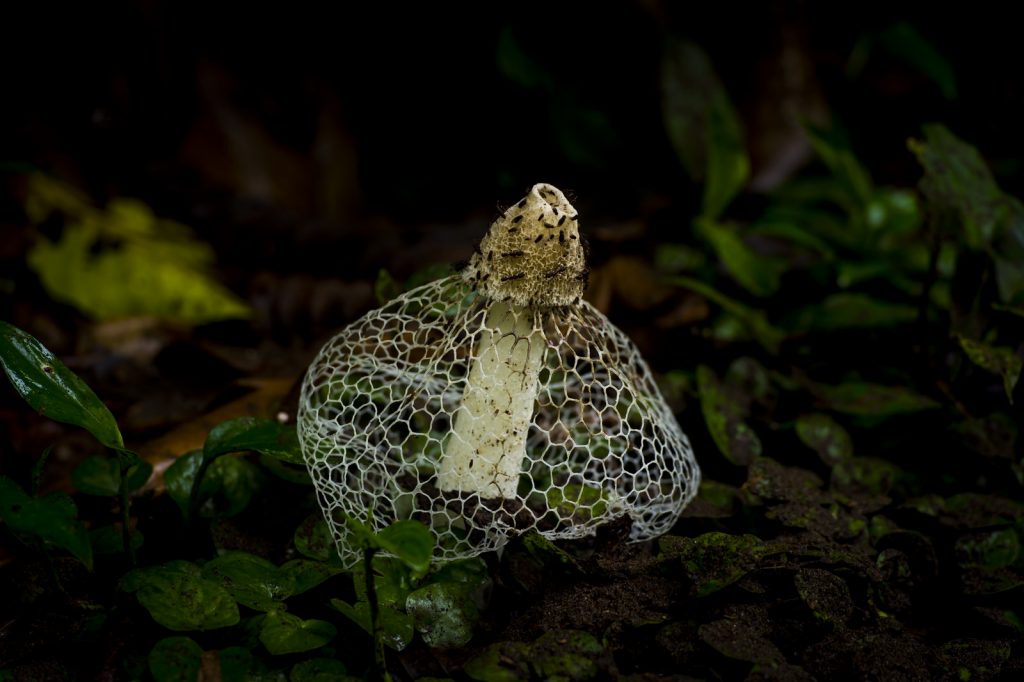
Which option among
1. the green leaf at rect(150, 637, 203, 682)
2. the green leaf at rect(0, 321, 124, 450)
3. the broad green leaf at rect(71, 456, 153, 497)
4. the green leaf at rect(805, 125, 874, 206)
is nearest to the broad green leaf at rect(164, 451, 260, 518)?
the broad green leaf at rect(71, 456, 153, 497)

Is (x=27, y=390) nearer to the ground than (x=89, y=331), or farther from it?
farther from it

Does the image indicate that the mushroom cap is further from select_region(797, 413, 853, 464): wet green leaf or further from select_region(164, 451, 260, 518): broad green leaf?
select_region(797, 413, 853, 464): wet green leaf

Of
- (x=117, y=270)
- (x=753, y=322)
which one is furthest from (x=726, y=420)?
(x=117, y=270)

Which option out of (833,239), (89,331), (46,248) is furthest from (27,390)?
(833,239)

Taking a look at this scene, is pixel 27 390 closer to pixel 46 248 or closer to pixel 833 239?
pixel 46 248

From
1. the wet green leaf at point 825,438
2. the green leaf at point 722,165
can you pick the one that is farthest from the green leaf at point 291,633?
the green leaf at point 722,165

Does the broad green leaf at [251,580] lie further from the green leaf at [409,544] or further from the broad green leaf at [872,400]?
the broad green leaf at [872,400]

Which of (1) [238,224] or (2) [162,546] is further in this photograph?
(1) [238,224]
